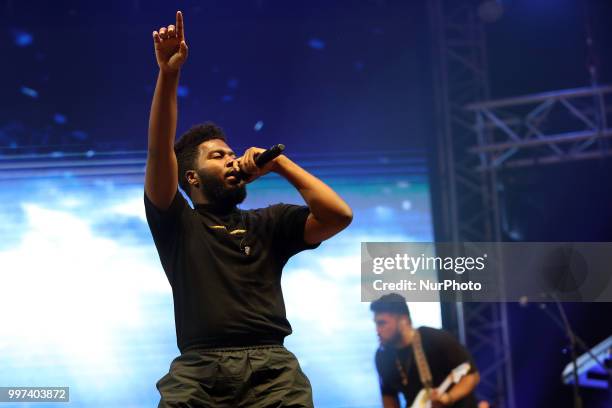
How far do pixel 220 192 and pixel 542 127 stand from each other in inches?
145

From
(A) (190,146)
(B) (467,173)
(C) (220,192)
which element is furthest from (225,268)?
(B) (467,173)

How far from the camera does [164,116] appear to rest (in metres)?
2.07

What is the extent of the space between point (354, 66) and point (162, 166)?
132 inches

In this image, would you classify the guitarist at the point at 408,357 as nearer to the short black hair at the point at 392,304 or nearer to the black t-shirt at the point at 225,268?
the short black hair at the point at 392,304

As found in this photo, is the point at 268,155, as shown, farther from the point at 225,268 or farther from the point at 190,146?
the point at 190,146

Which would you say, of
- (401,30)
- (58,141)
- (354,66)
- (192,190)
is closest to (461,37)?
(401,30)

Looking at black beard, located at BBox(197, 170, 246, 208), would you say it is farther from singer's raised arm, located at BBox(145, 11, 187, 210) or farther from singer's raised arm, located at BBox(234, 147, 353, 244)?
singer's raised arm, located at BBox(145, 11, 187, 210)

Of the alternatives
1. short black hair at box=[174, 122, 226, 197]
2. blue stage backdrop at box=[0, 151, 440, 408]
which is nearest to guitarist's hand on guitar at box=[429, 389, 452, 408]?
blue stage backdrop at box=[0, 151, 440, 408]

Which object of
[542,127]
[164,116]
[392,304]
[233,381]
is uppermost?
[542,127]

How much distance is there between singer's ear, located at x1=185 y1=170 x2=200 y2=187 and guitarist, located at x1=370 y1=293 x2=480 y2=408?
2.44 meters

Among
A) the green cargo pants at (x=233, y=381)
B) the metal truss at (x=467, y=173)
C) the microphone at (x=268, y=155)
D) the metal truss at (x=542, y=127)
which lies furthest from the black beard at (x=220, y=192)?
the metal truss at (x=542, y=127)

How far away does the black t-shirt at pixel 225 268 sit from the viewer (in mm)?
2064

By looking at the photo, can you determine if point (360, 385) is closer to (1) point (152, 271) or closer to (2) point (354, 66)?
(1) point (152, 271)

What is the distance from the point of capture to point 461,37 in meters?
5.38
